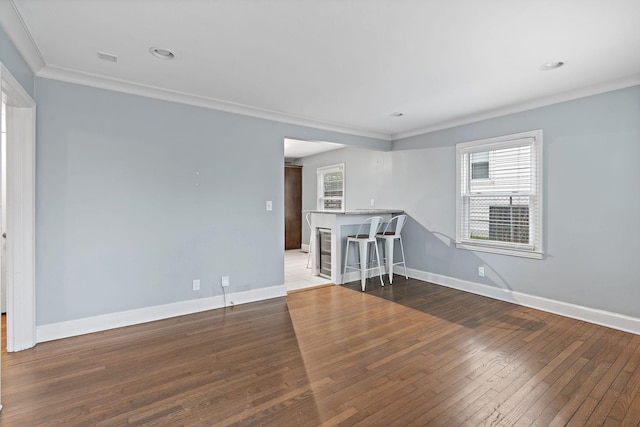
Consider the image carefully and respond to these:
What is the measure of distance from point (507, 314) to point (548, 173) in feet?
5.60

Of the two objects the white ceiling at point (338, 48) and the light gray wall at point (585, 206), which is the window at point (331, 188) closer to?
the light gray wall at point (585, 206)

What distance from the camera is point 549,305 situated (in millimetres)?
3783

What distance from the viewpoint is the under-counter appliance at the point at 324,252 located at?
534cm

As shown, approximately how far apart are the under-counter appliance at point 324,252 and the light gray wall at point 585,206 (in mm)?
2108

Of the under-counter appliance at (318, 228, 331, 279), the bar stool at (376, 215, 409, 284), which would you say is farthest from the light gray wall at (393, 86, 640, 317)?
the under-counter appliance at (318, 228, 331, 279)

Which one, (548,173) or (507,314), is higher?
(548,173)

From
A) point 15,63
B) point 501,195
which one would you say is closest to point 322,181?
point 501,195

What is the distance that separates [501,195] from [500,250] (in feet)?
2.37

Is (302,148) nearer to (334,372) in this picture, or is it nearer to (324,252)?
→ (324,252)

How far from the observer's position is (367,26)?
225cm

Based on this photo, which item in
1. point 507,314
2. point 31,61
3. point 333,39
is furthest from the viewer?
point 507,314

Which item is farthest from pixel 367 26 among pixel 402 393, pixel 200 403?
pixel 200 403

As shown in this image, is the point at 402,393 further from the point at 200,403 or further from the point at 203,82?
the point at 203,82

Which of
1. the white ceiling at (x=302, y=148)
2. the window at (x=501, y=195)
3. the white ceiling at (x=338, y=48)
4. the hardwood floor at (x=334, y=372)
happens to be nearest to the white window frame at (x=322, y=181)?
the white ceiling at (x=302, y=148)
